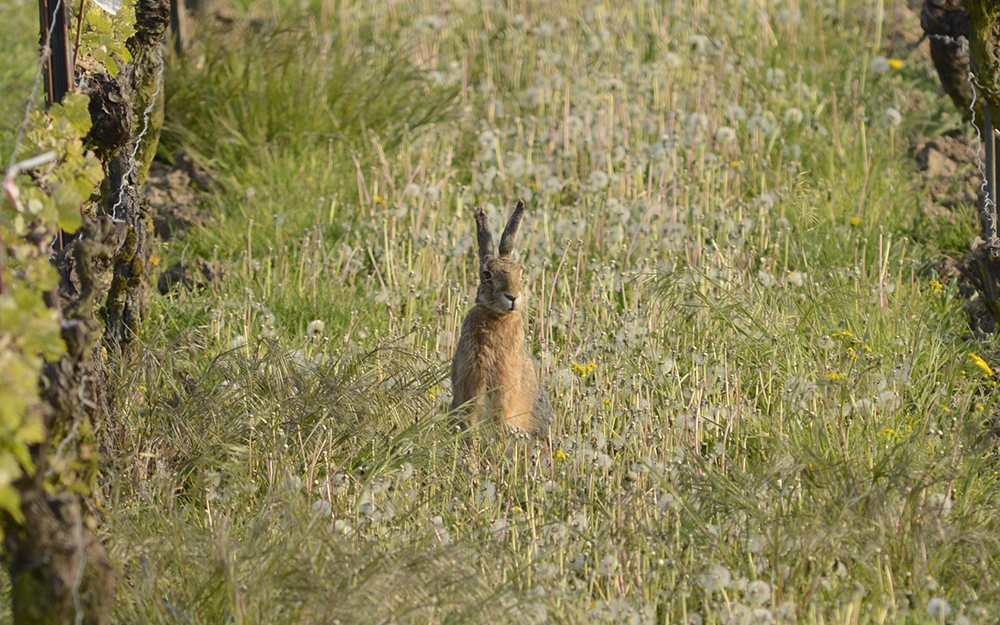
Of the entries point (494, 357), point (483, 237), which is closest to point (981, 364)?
point (494, 357)

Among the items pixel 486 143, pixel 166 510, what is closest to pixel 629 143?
pixel 486 143

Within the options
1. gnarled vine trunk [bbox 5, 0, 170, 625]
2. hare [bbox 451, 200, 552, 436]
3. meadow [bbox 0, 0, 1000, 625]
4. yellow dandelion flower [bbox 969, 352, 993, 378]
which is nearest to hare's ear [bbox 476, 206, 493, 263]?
hare [bbox 451, 200, 552, 436]

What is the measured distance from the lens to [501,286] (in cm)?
426

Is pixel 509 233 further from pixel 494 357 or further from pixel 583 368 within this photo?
pixel 583 368

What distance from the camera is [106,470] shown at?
3613 millimetres

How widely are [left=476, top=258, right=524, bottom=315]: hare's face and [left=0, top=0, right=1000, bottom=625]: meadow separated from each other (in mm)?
512

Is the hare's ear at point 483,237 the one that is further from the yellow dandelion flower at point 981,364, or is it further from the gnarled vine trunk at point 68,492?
the yellow dandelion flower at point 981,364

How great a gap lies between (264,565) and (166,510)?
694 mm

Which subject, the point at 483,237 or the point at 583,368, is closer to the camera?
the point at 483,237

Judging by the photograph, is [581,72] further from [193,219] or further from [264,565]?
[264,565]

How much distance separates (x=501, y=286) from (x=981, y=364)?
2020 mm

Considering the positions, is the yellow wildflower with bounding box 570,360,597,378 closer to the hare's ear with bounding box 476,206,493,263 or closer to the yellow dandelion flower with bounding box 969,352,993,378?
the hare's ear with bounding box 476,206,493,263

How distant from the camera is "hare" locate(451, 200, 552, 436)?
4.34m

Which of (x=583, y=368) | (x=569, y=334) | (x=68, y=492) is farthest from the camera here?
(x=569, y=334)
